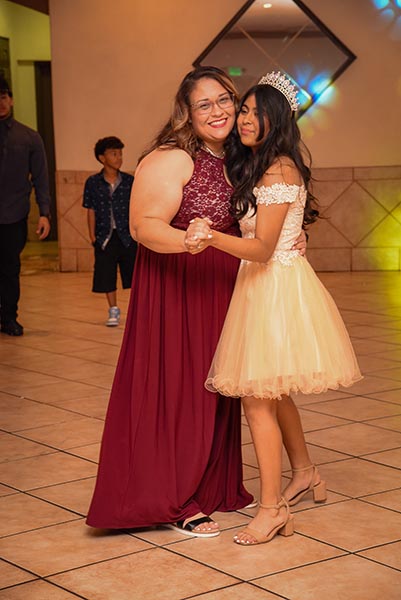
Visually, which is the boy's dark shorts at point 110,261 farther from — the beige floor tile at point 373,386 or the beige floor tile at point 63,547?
the beige floor tile at point 63,547

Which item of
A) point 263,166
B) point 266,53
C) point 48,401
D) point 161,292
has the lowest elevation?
→ point 48,401

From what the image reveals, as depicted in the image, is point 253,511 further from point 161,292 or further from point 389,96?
point 389,96

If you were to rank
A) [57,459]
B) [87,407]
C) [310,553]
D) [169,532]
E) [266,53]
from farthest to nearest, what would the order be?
[266,53] < [87,407] < [57,459] < [169,532] < [310,553]

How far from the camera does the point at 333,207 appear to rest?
1115cm

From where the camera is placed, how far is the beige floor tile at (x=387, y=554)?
3.08m

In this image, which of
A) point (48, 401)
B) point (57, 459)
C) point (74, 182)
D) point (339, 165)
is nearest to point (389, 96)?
point (339, 165)

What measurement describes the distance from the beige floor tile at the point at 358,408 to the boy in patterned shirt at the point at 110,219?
9.27 feet

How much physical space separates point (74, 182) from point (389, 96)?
3.38 m

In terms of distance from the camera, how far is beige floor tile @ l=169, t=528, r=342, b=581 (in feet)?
10.1

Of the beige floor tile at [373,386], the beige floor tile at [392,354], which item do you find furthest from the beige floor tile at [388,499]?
the beige floor tile at [392,354]

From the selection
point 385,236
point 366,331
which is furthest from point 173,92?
point 366,331

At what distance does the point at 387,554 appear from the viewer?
3.15 m

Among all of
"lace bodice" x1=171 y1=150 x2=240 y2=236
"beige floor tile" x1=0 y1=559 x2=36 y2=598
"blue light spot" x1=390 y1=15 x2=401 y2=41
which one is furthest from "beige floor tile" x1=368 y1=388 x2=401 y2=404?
"blue light spot" x1=390 y1=15 x2=401 y2=41

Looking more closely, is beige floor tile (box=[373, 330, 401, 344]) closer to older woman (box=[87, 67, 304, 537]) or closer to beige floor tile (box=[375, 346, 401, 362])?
beige floor tile (box=[375, 346, 401, 362])
